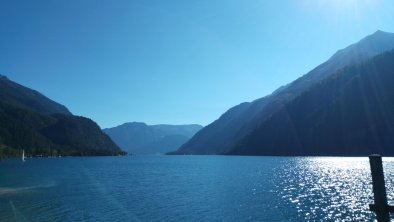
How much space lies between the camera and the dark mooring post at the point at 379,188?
15945 millimetres

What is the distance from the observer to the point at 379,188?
53.0ft

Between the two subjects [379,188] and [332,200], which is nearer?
[379,188]

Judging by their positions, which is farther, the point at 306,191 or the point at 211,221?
the point at 306,191

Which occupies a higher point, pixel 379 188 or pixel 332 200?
pixel 379 188

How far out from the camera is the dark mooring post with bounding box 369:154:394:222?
1595cm

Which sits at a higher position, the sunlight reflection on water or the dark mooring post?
the dark mooring post

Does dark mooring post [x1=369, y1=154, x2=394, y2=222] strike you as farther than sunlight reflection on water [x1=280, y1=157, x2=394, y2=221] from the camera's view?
No

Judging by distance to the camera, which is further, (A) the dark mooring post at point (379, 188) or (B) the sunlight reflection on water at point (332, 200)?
(B) the sunlight reflection on water at point (332, 200)

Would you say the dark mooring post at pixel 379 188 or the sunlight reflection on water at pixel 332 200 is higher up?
the dark mooring post at pixel 379 188

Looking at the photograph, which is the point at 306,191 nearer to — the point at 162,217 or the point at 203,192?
the point at 203,192

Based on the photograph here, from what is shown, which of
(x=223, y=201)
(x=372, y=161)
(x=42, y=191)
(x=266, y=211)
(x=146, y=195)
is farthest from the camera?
(x=42, y=191)

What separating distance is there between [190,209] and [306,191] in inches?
1370

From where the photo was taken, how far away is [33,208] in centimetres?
6166

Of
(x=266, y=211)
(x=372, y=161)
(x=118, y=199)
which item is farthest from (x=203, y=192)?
(x=372, y=161)
